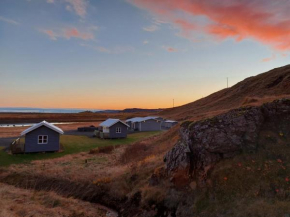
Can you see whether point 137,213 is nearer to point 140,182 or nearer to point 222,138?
point 140,182

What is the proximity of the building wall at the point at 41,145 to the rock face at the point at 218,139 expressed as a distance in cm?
2191

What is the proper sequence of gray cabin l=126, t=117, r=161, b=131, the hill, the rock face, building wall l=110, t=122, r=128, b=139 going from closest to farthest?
the rock face → building wall l=110, t=122, r=128, b=139 → gray cabin l=126, t=117, r=161, b=131 → the hill

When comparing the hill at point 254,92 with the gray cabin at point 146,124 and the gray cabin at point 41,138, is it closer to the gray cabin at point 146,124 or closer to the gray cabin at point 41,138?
the gray cabin at point 146,124

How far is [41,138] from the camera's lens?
104 ft

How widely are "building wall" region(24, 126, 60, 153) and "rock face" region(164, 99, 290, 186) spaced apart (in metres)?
21.9

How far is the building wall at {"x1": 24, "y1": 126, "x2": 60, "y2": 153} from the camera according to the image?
3083 centimetres

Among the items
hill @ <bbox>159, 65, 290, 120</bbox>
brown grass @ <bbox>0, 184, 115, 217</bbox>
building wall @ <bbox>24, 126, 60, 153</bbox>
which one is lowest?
brown grass @ <bbox>0, 184, 115, 217</bbox>

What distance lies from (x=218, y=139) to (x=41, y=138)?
25.7 metres

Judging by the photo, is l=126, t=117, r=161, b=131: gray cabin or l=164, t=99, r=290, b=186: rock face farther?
l=126, t=117, r=161, b=131: gray cabin

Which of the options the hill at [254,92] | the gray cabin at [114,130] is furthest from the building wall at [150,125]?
the gray cabin at [114,130]

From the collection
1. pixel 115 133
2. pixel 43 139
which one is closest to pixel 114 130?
pixel 115 133

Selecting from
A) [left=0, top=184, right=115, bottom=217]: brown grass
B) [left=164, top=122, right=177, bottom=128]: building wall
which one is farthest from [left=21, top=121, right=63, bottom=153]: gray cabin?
[left=164, top=122, right=177, bottom=128]: building wall

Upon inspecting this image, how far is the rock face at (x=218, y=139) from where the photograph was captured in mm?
13680

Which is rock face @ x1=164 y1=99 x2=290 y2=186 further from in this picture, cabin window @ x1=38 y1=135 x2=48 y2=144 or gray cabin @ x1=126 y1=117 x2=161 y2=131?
gray cabin @ x1=126 y1=117 x2=161 y2=131
